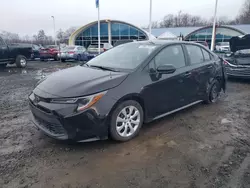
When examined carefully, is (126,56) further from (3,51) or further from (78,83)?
(3,51)

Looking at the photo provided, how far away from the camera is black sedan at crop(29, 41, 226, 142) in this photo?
2.95 meters

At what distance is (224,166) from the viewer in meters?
2.78

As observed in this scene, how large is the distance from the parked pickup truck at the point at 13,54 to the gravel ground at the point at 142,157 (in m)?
9.07

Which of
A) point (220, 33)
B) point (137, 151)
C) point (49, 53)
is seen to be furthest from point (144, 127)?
point (220, 33)

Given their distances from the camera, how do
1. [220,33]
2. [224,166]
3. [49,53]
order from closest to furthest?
1. [224,166]
2. [49,53]
3. [220,33]

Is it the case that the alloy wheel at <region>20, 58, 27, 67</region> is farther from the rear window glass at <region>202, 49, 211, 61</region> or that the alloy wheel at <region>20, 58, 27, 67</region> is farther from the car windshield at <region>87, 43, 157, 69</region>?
the rear window glass at <region>202, 49, 211, 61</region>

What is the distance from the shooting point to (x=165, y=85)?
12.5 feet

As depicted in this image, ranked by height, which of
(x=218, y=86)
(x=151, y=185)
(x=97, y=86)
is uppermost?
(x=97, y=86)

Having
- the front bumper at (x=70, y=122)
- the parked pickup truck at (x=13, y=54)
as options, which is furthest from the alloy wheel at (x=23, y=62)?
the front bumper at (x=70, y=122)

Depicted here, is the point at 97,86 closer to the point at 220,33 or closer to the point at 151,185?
the point at 151,185

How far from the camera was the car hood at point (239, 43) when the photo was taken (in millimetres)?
8402

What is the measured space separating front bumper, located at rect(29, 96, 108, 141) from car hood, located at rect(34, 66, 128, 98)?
198 mm

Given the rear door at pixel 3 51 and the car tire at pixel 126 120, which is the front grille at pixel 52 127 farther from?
the rear door at pixel 3 51

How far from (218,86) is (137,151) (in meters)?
3.37
